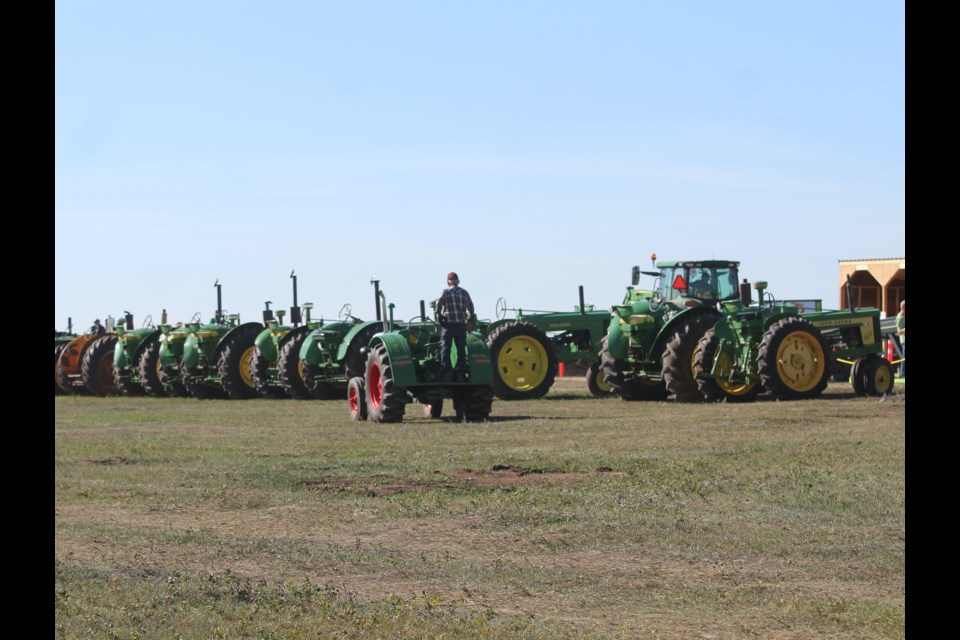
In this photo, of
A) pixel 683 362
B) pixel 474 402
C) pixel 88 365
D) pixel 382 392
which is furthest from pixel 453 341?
pixel 88 365

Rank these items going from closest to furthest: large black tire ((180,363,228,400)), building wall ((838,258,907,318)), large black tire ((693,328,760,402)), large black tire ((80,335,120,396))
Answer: large black tire ((693,328,760,402))
large black tire ((180,363,228,400))
large black tire ((80,335,120,396))
building wall ((838,258,907,318))

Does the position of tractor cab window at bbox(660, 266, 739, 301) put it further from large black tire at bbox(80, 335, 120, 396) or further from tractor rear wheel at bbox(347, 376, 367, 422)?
large black tire at bbox(80, 335, 120, 396)

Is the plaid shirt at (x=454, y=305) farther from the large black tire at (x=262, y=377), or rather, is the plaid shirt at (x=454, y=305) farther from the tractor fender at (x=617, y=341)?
the large black tire at (x=262, y=377)

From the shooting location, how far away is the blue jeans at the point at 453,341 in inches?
727

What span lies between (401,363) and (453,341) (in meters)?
0.74

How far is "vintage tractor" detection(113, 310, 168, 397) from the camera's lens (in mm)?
31047

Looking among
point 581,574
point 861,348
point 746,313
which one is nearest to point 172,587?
point 581,574

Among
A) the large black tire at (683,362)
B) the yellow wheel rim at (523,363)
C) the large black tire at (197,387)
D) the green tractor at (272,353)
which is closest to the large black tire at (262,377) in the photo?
the green tractor at (272,353)

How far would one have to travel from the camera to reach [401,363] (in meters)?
18.6

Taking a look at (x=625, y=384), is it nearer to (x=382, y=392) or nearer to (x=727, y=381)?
(x=727, y=381)

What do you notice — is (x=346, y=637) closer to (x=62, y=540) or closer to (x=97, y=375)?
(x=62, y=540)

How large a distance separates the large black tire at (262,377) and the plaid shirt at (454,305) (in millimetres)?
9374

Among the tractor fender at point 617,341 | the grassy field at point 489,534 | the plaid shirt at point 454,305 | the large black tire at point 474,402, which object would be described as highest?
the plaid shirt at point 454,305

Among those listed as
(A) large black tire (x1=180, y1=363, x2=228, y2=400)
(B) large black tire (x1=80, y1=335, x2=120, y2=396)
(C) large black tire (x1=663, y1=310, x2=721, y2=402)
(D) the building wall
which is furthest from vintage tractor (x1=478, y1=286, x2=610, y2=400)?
(D) the building wall
